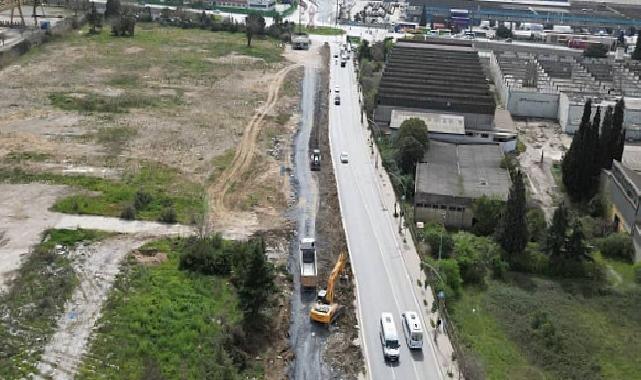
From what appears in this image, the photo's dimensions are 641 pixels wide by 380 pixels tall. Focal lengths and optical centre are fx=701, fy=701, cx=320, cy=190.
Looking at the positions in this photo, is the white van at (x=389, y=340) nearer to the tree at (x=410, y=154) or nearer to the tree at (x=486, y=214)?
the tree at (x=486, y=214)

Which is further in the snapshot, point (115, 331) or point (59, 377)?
point (115, 331)

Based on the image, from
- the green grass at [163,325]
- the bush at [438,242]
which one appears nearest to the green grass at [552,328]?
the bush at [438,242]

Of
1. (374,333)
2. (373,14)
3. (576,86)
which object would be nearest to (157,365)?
(374,333)

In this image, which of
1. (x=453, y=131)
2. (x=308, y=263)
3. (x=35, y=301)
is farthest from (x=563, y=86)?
(x=35, y=301)

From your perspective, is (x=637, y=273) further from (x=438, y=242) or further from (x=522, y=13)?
(x=522, y=13)

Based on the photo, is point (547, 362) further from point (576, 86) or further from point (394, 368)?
point (576, 86)

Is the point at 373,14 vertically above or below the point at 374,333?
above
